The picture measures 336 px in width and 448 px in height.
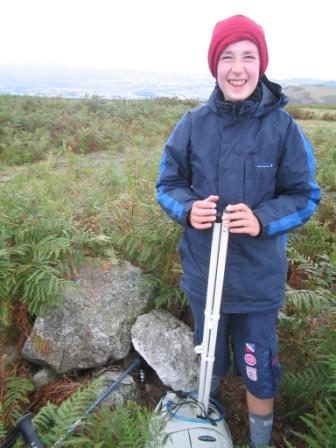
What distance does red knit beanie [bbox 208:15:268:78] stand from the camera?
2316 mm

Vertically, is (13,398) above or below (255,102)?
below

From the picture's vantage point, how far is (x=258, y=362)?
8.91 feet

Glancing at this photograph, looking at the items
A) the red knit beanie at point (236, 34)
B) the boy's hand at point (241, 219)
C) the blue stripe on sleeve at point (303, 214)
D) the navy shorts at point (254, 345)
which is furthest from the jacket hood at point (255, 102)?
the navy shorts at point (254, 345)

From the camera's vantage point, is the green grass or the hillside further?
the hillside

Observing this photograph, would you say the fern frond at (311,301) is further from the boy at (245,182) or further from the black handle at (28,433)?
the black handle at (28,433)

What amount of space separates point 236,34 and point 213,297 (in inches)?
63.6

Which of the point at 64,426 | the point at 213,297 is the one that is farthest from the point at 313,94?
the point at 64,426

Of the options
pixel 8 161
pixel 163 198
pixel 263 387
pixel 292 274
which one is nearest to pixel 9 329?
A: pixel 163 198

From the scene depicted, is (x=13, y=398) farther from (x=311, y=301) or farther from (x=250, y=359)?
(x=311, y=301)

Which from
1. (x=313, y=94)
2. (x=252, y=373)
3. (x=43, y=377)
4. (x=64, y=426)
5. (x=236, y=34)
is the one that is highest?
(x=313, y=94)

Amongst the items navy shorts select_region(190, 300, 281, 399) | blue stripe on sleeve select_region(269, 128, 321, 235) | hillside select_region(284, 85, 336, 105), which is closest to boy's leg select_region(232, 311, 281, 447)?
navy shorts select_region(190, 300, 281, 399)

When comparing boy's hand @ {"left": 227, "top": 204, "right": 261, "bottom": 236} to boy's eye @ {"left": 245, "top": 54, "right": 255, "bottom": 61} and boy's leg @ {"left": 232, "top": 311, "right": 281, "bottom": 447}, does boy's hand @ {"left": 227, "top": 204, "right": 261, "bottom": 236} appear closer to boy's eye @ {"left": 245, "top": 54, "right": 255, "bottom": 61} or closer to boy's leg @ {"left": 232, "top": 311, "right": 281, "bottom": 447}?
boy's leg @ {"left": 232, "top": 311, "right": 281, "bottom": 447}

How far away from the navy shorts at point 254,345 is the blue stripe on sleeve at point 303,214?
648mm

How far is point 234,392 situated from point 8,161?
936 centimetres
